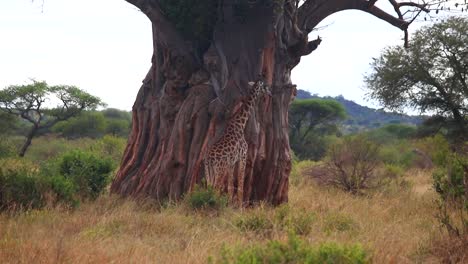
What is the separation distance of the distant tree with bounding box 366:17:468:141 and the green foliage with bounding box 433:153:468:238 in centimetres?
1076

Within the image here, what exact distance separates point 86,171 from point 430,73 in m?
14.3

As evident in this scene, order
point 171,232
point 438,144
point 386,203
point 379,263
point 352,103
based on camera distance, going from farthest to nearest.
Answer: point 352,103 → point 438,144 → point 386,203 → point 171,232 → point 379,263

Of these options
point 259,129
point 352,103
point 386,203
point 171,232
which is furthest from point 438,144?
point 352,103

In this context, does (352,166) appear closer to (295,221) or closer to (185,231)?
(295,221)

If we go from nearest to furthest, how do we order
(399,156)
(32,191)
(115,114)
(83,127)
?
(32,191) → (399,156) → (83,127) → (115,114)

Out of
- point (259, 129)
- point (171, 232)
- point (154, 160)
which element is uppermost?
point (259, 129)

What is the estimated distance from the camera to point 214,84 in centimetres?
816

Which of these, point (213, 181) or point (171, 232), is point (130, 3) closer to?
point (213, 181)

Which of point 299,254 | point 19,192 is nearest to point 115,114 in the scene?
point 19,192

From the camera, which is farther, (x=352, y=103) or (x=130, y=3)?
(x=352, y=103)

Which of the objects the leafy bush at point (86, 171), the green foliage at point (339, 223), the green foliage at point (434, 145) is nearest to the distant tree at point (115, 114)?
the green foliage at point (434, 145)

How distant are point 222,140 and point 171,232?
2.09 meters

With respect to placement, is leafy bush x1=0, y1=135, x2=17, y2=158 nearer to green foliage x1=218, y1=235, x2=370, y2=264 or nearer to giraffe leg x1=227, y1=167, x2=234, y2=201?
giraffe leg x1=227, y1=167, x2=234, y2=201

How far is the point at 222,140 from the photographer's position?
25.5 feet
